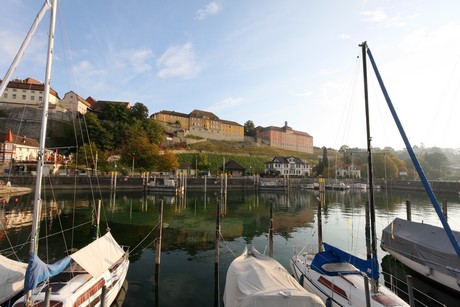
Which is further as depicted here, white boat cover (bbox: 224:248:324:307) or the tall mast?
the tall mast

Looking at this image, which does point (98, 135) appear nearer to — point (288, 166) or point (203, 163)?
point (203, 163)

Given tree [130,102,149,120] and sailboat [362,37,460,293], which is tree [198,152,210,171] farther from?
sailboat [362,37,460,293]

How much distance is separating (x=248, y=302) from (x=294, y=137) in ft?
564

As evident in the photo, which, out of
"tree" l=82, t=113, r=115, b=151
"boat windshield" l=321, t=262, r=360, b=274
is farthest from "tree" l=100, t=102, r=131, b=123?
"boat windshield" l=321, t=262, r=360, b=274

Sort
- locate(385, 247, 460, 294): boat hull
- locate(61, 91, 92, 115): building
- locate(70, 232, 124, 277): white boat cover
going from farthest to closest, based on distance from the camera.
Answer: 1. locate(61, 91, 92, 115): building
2. locate(385, 247, 460, 294): boat hull
3. locate(70, 232, 124, 277): white boat cover

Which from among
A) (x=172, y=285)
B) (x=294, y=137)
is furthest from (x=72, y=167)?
(x=294, y=137)

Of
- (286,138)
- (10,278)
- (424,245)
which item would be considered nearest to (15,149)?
(10,278)

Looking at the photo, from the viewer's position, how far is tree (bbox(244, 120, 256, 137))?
545ft

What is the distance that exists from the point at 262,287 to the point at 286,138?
539ft

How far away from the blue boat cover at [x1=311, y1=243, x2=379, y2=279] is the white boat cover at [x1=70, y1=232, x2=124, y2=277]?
1132cm

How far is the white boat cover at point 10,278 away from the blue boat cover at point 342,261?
14.5 m

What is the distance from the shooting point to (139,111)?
10694 centimetres

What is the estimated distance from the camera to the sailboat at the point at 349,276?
11156 mm

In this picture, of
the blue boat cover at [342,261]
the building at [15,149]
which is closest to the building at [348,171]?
the blue boat cover at [342,261]
